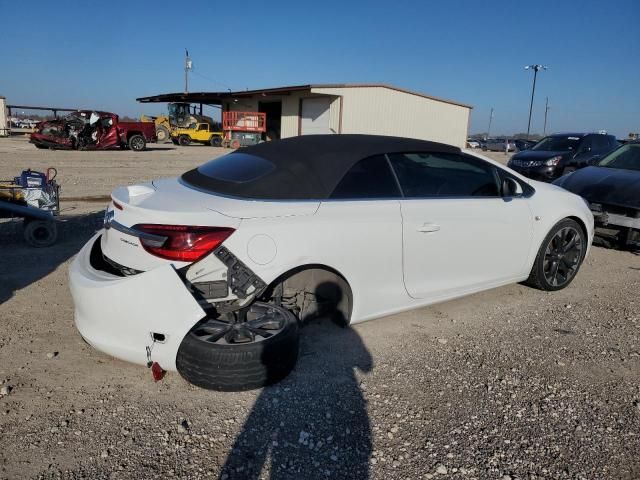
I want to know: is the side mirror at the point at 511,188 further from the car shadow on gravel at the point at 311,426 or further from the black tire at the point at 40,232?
the black tire at the point at 40,232

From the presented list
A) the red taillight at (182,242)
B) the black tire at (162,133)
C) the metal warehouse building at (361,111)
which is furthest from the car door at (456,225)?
the black tire at (162,133)

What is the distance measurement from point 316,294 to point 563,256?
2.86 m

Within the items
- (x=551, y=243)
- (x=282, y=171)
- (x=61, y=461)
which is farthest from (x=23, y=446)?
(x=551, y=243)

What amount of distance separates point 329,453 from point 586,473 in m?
1.27

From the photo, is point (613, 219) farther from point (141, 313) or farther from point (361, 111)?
point (361, 111)

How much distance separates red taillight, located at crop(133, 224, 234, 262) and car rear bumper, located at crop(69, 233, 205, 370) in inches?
4.7

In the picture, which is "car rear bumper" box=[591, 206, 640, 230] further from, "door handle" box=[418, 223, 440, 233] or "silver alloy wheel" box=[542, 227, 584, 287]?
"door handle" box=[418, 223, 440, 233]

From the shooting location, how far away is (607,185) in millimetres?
6824

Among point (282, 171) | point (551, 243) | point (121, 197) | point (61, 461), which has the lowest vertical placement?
point (61, 461)

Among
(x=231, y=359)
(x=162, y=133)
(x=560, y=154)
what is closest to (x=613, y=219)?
(x=231, y=359)

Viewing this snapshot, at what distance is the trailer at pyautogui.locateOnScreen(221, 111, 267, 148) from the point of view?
3256 centimetres

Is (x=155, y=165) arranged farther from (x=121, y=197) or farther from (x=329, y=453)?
(x=329, y=453)

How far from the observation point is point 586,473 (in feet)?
8.06

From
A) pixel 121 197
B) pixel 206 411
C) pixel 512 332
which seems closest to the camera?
pixel 206 411
